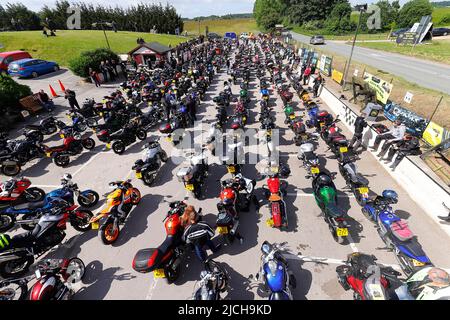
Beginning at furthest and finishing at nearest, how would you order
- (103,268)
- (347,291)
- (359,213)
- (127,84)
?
(127,84)
(359,213)
(103,268)
(347,291)

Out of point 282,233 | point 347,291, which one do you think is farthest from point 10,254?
point 347,291

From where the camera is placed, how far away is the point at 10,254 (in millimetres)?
4988

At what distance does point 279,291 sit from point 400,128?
7.66 meters

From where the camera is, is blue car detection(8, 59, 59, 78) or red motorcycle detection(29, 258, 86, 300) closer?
red motorcycle detection(29, 258, 86, 300)

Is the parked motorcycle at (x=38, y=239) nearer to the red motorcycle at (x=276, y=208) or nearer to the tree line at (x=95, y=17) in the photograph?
the red motorcycle at (x=276, y=208)

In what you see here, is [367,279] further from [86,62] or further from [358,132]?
[86,62]

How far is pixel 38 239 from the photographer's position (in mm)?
5359

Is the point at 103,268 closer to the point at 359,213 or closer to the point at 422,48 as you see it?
the point at 359,213

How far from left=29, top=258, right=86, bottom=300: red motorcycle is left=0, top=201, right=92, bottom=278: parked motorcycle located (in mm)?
1220

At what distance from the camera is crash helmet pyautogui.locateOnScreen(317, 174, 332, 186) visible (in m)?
6.47

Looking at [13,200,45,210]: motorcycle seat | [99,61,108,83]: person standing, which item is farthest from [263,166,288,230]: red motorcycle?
[99,61,108,83]: person standing

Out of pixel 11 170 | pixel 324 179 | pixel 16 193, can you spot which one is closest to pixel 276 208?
pixel 324 179

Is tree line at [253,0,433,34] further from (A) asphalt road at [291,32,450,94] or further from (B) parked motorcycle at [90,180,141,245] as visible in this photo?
(B) parked motorcycle at [90,180,141,245]

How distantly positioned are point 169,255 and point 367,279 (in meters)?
3.95
